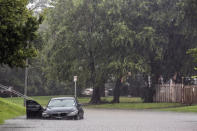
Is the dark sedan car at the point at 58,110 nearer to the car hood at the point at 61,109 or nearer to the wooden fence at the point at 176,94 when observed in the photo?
the car hood at the point at 61,109

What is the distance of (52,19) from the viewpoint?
5453cm

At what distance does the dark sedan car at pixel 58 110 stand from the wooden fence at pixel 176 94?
19268mm

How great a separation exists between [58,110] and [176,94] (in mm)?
24285

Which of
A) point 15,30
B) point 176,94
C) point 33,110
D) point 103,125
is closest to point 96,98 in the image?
point 176,94

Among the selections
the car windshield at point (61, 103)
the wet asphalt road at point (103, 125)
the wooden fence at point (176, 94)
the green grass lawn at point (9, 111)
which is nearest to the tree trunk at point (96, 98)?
the wooden fence at point (176, 94)

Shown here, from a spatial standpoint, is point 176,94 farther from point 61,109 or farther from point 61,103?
point 61,109

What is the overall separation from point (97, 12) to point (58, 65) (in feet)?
21.8

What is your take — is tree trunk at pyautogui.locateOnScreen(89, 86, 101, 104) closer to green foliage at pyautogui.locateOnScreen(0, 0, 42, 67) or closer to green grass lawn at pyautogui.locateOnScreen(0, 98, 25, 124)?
green grass lawn at pyautogui.locateOnScreen(0, 98, 25, 124)

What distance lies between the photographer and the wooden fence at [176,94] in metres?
47.8

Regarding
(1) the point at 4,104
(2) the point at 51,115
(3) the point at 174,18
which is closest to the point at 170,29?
(3) the point at 174,18

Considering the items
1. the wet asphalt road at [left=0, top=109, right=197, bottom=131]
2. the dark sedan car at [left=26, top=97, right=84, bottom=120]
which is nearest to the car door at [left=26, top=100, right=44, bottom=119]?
the dark sedan car at [left=26, top=97, right=84, bottom=120]

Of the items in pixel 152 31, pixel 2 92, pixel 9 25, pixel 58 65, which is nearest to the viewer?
pixel 9 25

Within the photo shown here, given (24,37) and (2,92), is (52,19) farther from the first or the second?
(24,37)

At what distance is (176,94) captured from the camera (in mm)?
51625
